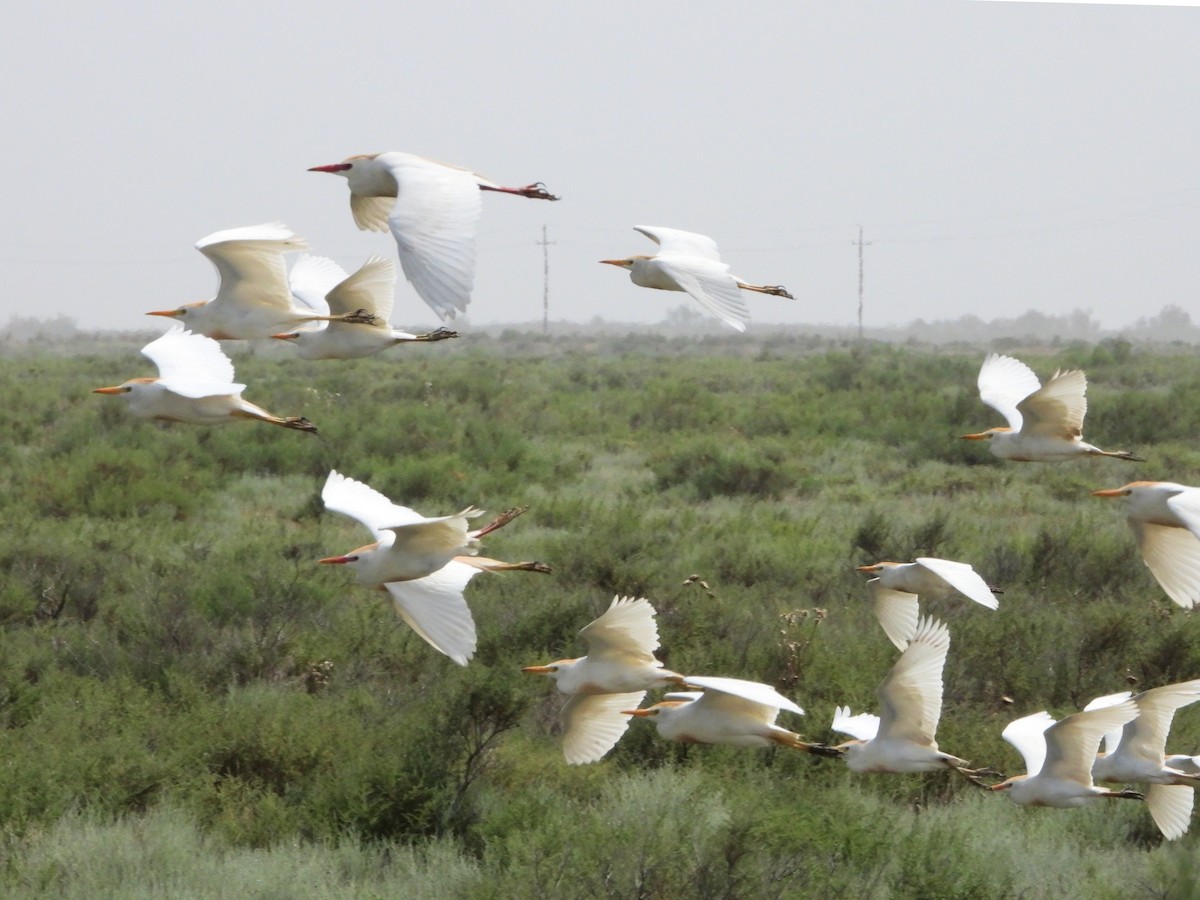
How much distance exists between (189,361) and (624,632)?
6.52 feet

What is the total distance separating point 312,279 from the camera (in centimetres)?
610

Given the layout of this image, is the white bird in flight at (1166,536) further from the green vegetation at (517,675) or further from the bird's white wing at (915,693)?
the green vegetation at (517,675)

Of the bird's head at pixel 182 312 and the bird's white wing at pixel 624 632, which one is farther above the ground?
the bird's head at pixel 182 312

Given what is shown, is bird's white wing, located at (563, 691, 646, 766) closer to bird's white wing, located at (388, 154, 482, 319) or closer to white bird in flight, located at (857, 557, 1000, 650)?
white bird in flight, located at (857, 557, 1000, 650)

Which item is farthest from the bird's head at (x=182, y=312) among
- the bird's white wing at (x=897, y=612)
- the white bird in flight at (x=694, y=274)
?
the bird's white wing at (x=897, y=612)

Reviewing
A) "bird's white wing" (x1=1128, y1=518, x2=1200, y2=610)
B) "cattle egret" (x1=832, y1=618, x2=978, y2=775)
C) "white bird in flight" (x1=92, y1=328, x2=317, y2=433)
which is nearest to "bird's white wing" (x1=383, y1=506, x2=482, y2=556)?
"white bird in flight" (x1=92, y1=328, x2=317, y2=433)

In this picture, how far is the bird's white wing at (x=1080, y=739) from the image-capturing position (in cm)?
434

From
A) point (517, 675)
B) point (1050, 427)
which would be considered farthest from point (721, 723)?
point (1050, 427)

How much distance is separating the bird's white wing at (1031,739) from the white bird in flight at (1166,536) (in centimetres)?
65

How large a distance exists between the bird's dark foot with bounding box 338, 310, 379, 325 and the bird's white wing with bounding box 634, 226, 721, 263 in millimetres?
1628

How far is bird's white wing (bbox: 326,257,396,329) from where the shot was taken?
4980mm

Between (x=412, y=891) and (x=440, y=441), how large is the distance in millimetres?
11886

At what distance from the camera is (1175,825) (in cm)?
479

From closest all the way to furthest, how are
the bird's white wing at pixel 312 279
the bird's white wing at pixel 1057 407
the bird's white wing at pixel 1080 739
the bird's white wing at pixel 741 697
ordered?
the bird's white wing at pixel 741 697, the bird's white wing at pixel 1080 739, the bird's white wing at pixel 1057 407, the bird's white wing at pixel 312 279
